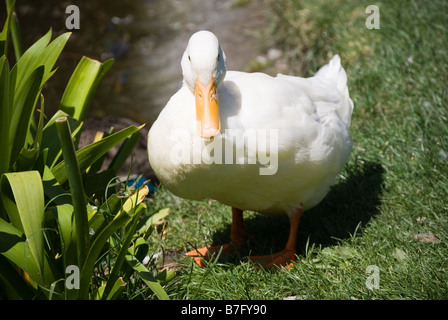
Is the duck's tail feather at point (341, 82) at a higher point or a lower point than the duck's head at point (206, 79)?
lower

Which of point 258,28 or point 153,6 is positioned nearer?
point 258,28

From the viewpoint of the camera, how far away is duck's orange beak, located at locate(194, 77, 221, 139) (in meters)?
2.83

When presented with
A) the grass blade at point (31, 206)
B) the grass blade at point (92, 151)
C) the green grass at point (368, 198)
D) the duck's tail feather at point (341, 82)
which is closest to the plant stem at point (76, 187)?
the grass blade at point (31, 206)

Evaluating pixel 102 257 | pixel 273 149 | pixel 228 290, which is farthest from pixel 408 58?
pixel 102 257

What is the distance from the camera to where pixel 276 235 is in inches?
155

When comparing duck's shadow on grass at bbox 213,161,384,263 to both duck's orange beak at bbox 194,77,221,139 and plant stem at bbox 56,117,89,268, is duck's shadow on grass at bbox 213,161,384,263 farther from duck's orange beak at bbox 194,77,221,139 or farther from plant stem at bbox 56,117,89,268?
plant stem at bbox 56,117,89,268

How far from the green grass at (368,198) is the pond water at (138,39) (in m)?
1.08

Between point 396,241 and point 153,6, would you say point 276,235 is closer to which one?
point 396,241

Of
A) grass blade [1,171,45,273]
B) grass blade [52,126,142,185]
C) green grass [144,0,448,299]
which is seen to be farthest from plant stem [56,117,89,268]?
green grass [144,0,448,299]

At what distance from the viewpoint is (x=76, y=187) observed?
2346 mm

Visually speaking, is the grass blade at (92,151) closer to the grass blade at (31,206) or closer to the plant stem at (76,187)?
the grass blade at (31,206)

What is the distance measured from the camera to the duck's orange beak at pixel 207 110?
283 centimetres

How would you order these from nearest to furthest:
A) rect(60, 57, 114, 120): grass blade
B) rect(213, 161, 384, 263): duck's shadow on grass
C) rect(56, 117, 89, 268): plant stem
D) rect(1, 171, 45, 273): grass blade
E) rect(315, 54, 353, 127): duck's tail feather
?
rect(56, 117, 89, 268): plant stem < rect(1, 171, 45, 273): grass blade < rect(60, 57, 114, 120): grass blade < rect(213, 161, 384, 263): duck's shadow on grass < rect(315, 54, 353, 127): duck's tail feather
